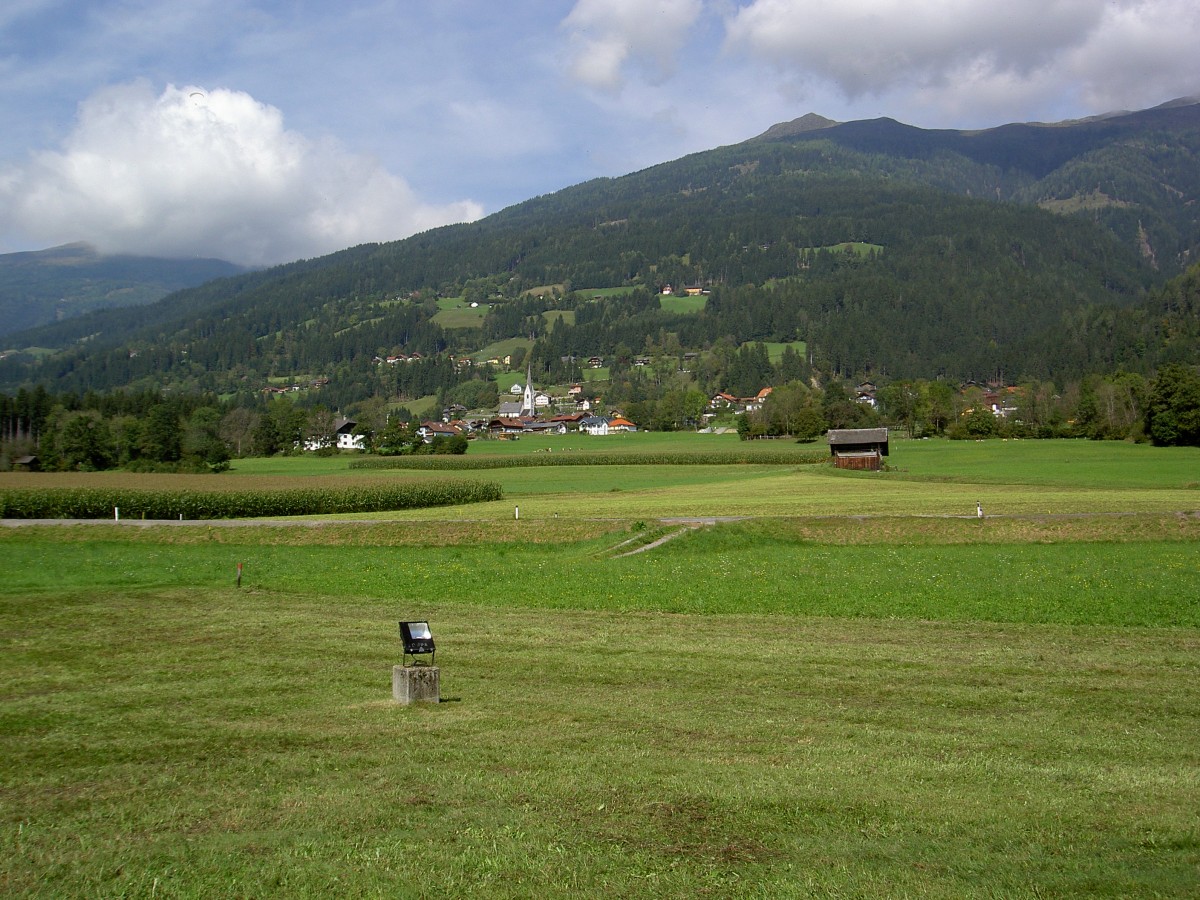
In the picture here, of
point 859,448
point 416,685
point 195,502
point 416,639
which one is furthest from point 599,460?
point 416,685

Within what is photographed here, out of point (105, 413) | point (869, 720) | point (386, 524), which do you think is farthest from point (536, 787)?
point (105, 413)

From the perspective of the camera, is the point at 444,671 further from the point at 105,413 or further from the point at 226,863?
the point at 105,413

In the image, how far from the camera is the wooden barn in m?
80.4

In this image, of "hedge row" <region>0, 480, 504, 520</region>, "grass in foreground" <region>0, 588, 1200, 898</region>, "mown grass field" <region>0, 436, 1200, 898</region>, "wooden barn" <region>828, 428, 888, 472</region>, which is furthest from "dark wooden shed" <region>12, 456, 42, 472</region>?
"grass in foreground" <region>0, 588, 1200, 898</region>

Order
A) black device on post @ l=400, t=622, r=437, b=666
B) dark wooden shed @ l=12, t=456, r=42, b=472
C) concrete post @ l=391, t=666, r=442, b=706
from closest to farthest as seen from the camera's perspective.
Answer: concrete post @ l=391, t=666, r=442, b=706 → black device on post @ l=400, t=622, r=437, b=666 → dark wooden shed @ l=12, t=456, r=42, b=472

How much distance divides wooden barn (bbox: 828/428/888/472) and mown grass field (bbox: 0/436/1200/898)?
51822 millimetres

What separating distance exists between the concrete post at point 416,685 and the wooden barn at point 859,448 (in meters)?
71.9

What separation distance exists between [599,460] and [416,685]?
9181 centimetres

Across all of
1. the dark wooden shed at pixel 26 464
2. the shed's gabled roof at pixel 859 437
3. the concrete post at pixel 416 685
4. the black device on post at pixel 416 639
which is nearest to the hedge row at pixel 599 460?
the shed's gabled roof at pixel 859 437

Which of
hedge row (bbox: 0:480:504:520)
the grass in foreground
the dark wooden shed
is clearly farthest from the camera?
the dark wooden shed

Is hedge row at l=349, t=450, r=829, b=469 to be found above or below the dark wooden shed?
below

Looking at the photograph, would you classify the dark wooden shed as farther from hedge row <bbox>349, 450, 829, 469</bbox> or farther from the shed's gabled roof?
the shed's gabled roof

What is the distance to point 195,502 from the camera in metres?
52.7

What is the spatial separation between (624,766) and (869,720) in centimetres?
382
